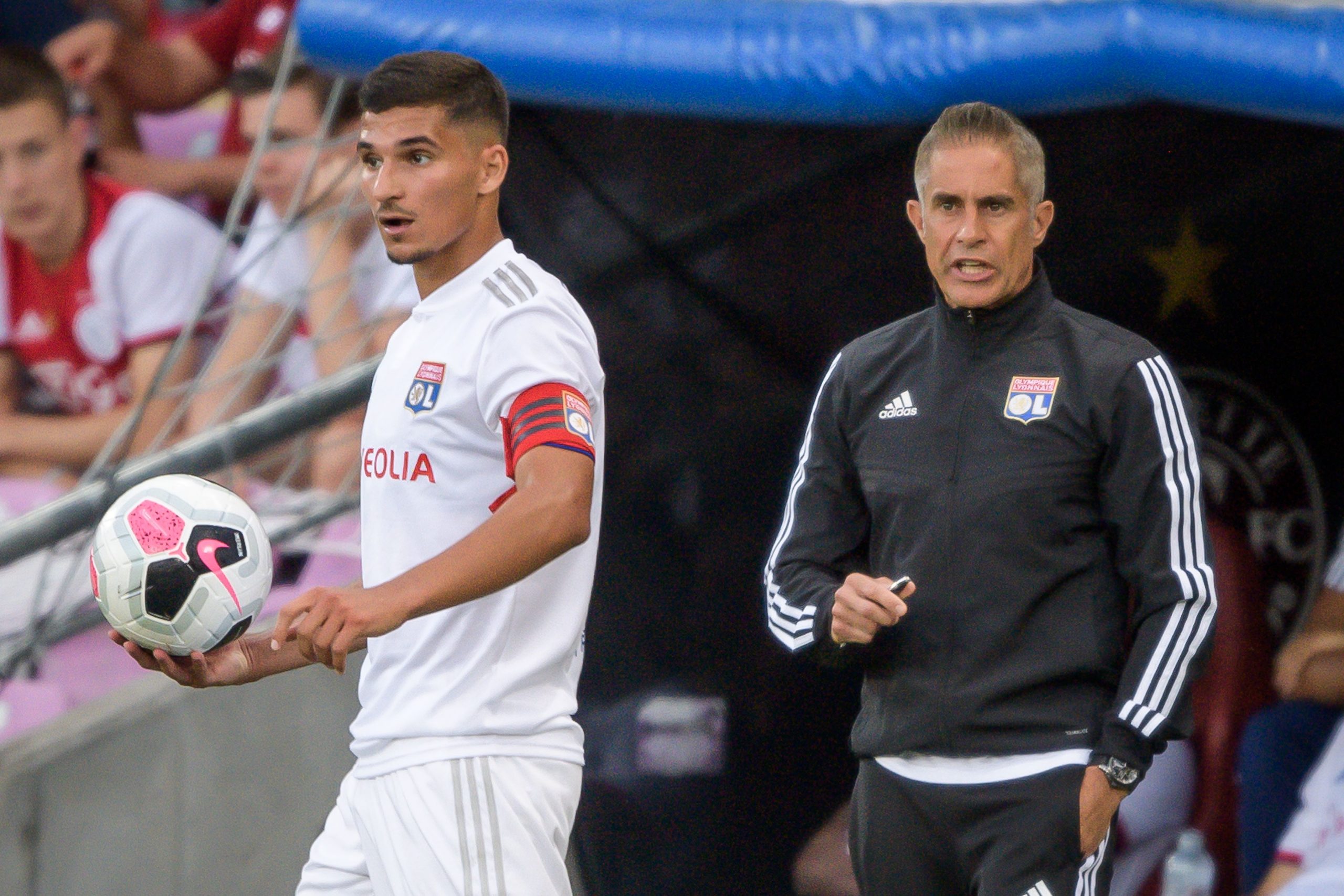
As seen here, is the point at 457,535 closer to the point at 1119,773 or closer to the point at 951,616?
the point at 951,616

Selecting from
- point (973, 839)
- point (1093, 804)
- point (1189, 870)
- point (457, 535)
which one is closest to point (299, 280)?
point (457, 535)

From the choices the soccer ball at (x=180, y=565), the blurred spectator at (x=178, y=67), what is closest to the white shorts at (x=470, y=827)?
the soccer ball at (x=180, y=565)

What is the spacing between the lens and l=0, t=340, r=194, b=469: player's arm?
4.89m

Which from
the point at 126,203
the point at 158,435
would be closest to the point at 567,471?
the point at 158,435

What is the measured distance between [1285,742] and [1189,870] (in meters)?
0.40

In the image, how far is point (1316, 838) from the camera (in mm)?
4117

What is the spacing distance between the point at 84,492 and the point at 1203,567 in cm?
270

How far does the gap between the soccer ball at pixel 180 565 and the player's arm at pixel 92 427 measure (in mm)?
2346

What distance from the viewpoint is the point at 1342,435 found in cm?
468

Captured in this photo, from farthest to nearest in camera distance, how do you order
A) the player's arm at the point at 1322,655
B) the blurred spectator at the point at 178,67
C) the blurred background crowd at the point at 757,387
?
the blurred spectator at the point at 178,67 → the blurred background crowd at the point at 757,387 → the player's arm at the point at 1322,655

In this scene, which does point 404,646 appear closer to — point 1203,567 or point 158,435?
point 1203,567

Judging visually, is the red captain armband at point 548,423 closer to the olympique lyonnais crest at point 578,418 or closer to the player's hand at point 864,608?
the olympique lyonnais crest at point 578,418

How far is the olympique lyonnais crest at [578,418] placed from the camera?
229cm

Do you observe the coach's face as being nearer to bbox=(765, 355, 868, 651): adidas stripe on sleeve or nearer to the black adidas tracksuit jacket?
the black adidas tracksuit jacket
